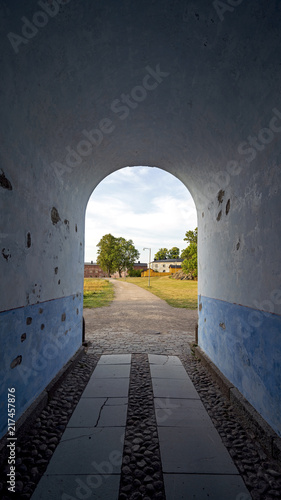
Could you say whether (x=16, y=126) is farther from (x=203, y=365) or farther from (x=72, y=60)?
(x=203, y=365)

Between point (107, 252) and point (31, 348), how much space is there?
2233 inches

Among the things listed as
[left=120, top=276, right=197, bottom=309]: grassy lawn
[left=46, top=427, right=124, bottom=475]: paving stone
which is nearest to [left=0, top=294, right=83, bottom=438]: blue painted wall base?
[left=46, top=427, right=124, bottom=475]: paving stone

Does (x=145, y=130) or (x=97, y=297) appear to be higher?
(x=145, y=130)

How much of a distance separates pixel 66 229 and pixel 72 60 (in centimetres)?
233

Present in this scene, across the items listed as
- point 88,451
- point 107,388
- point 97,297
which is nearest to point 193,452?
point 88,451

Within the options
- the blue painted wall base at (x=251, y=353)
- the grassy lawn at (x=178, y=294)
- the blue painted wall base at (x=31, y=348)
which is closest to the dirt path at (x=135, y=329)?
the blue painted wall base at (x=31, y=348)

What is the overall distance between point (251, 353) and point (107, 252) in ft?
187

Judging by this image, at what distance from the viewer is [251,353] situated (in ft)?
9.19

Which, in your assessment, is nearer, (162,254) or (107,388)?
(107,388)

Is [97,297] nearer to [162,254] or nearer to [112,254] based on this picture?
[112,254]

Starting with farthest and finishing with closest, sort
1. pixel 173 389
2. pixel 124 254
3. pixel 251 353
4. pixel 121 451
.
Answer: pixel 124 254 < pixel 173 389 < pixel 251 353 < pixel 121 451

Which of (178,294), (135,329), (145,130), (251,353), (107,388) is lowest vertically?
(178,294)

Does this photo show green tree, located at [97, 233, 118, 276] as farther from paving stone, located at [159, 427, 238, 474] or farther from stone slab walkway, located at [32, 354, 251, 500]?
paving stone, located at [159, 427, 238, 474]

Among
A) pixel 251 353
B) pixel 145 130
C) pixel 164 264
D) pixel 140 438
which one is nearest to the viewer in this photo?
pixel 140 438
